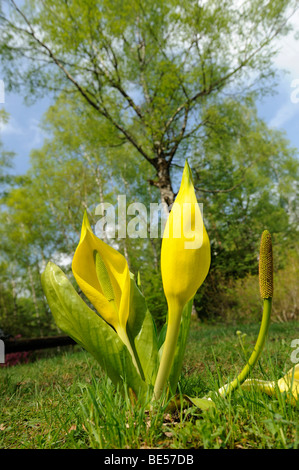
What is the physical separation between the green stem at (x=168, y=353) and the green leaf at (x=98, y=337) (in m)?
0.06

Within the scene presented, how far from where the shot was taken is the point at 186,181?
0.96 metres

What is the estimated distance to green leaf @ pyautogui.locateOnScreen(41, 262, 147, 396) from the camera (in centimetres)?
101

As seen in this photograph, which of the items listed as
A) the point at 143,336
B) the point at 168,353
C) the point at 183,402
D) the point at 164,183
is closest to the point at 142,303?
the point at 143,336

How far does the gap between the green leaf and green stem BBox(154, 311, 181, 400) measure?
0.19 ft

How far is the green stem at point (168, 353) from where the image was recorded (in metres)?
1.00

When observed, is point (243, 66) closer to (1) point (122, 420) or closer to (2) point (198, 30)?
(2) point (198, 30)

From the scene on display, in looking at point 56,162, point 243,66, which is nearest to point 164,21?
point 243,66

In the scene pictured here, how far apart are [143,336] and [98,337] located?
0.57 feet

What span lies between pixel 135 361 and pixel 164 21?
29.5ft

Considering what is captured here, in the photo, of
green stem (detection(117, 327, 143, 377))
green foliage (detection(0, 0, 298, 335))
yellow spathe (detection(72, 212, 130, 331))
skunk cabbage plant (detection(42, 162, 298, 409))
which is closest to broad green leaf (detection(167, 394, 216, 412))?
skunk cabbage plant (detection(42, 162, 298, 409))

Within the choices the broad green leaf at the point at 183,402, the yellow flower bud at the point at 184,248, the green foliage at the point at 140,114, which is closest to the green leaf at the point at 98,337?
the broad green leaf at the point at 183,402

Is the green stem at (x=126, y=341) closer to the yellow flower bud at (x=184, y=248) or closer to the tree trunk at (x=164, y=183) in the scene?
the yellow flower bud at (x=184, y=248)

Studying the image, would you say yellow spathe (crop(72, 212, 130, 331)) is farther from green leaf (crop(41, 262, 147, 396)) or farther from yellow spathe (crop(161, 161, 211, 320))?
yellow spathe (crop(161, 161, 211, 320))

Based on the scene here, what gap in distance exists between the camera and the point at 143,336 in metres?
1.11
